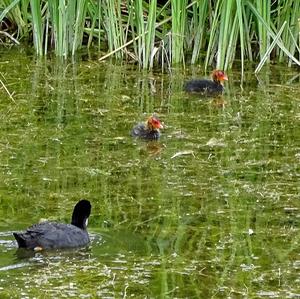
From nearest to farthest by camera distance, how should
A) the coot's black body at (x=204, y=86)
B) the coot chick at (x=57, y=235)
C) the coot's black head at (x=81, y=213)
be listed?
the coot chick at (x=57, y=235), the coot's black head at (x=81, y=213), the coot's black body at (x=204, y=86)

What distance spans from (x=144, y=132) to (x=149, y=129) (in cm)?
5

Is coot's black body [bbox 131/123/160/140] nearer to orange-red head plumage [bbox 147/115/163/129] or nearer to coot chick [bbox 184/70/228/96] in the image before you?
orange-red head plumage [bbox 147/115/163/129]

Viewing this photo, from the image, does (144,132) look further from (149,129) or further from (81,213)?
(81,213)

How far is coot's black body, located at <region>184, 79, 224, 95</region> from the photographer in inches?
424

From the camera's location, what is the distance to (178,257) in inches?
239

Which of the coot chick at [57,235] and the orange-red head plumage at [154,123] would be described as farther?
the orange-red head plumage at [154,123]

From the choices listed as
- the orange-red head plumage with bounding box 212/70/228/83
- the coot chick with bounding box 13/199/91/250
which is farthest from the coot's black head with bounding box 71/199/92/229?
the orange-red head plumage with bounding box 212/70/228/83

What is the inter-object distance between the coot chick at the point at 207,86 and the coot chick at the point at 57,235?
14.7 ft

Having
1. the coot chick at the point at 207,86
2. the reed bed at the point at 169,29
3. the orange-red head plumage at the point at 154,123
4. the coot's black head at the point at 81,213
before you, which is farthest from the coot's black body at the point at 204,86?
the coot's black head at the point at 81,213

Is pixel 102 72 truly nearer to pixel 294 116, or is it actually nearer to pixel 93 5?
pixel 93 5

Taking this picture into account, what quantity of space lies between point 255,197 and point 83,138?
1984mm

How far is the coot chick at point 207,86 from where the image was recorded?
425 inches

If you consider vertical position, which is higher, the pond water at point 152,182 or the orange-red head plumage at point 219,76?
the orange-red head plumage at point 219,76

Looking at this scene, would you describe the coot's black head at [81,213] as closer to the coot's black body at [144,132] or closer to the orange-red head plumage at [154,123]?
the coot's black body at [144,132]
